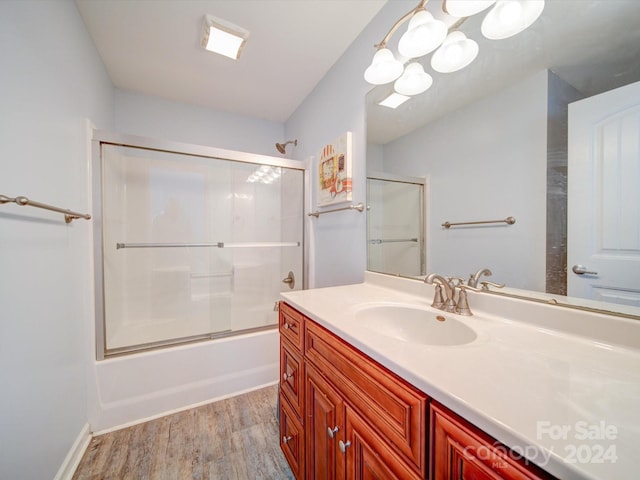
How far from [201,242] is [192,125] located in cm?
111

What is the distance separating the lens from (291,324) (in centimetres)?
104

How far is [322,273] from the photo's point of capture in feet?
6.28

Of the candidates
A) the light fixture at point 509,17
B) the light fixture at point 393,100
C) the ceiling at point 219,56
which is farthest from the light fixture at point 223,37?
the light fixture at point 509,17

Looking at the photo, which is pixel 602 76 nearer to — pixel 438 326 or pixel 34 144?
pixel 438 326

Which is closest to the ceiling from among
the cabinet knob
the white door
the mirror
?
the mirror

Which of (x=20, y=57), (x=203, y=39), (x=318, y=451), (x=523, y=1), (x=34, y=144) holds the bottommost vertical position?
(x=318, y=451)

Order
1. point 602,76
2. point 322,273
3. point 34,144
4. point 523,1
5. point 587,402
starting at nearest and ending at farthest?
point 587,402 < point 602,76 < point 523,1 < point 34,144 < point 322,273

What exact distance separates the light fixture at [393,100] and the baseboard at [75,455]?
2293 mm

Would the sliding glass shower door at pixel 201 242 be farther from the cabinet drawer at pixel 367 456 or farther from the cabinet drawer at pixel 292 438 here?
the cabinet drawer at pixel 367 456

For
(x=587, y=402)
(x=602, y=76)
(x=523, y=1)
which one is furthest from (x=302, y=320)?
(x=523, y=1)

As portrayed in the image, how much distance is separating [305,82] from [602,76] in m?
1.75

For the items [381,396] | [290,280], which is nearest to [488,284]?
[381,396]

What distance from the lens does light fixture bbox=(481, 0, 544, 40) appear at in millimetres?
770

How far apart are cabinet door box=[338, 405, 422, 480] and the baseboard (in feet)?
4.27
